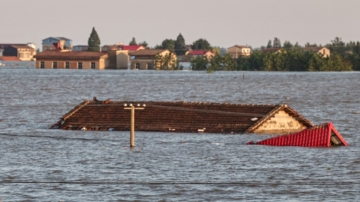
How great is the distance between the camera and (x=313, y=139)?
42.7m

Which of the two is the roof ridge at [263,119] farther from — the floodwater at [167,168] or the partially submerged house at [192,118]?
the floodwater at [167,168]

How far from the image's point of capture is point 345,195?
96.8 feet

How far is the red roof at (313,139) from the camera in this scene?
42469 mm

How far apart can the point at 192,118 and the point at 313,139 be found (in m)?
9.01

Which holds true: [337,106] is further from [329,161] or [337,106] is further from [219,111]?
[329,161]

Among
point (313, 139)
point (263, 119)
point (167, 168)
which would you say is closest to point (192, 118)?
point (263, 119)

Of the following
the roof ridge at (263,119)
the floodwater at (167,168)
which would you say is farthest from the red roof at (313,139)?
the roof ridge at (263,119)

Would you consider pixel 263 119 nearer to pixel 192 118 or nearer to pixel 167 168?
pixel 192 118

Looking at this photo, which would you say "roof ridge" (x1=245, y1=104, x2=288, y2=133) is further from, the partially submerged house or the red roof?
the red roof

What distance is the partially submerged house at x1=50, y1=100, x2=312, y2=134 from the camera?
47938 millimetres

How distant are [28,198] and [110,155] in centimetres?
1109

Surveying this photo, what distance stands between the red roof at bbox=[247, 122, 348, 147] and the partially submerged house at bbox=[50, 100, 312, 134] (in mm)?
4223

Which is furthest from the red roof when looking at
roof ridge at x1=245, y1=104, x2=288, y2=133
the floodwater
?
roof ridge at x1=245, y1=104, x2=288, y2=133

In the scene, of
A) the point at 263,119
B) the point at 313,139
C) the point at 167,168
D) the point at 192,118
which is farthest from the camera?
the point at 192,118
